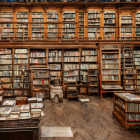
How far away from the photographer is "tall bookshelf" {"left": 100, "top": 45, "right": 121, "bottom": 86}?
18.1 feet

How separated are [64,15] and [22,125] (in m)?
6.38

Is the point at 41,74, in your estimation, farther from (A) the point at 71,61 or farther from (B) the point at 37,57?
(A) the point at 71,61

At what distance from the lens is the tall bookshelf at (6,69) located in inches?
225

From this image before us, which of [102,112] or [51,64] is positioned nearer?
[102,112]

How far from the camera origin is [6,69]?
18.9ft

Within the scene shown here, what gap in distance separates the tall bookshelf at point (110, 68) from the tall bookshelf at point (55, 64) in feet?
6.08

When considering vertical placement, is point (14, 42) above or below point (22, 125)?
above

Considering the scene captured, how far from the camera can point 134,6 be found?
705cm

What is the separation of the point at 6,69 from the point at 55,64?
213 cm

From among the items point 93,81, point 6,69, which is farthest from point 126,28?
point 6,69

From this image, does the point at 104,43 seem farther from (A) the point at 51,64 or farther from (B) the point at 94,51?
(A) the point at 51,64

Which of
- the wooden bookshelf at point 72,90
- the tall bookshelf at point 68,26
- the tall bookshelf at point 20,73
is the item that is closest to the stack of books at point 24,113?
the wooden bookshelf at point 72,90

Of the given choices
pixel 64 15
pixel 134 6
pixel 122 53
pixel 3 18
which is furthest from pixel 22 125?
pixel 134 6

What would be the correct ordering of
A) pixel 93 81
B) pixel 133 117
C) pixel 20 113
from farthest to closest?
1. pixel 93 81
2. pixel 133 117
3. pixel 20 113
